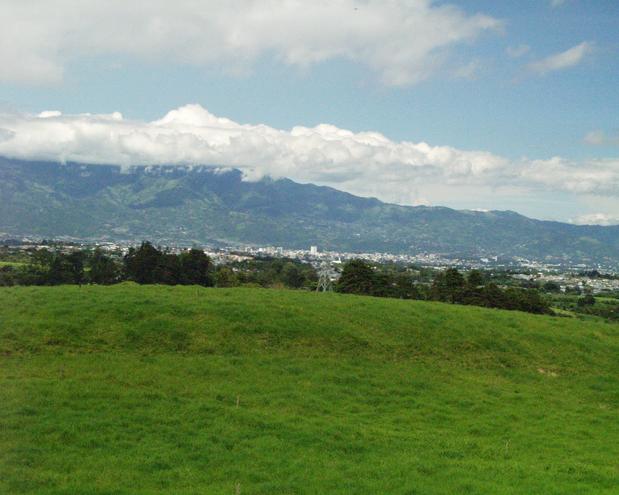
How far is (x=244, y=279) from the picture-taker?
7125 centimetres

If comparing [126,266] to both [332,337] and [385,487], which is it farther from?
[385,487]

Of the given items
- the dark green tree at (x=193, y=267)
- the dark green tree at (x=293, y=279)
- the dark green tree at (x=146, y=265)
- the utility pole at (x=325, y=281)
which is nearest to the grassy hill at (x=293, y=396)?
the utility pole at (x=325, y=281)

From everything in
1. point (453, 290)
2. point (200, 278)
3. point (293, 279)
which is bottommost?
point (293, 279)

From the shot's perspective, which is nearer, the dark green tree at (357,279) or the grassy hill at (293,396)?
the grassy hill at (293,396)

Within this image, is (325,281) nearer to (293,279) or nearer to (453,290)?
(453,290)

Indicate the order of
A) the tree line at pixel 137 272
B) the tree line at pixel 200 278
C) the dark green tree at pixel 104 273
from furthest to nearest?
the dark green tree at pixel 104 273, the tree line at pixel 137 272, the tree line at pixel 200 278

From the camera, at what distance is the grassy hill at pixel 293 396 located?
11914 mm

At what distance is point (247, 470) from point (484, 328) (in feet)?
61.4

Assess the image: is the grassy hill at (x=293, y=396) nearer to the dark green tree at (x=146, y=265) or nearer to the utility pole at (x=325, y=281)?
the utility pole at (x=325, y=281)

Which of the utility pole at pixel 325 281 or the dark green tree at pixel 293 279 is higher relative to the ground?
the utility pole at pixel 325 281

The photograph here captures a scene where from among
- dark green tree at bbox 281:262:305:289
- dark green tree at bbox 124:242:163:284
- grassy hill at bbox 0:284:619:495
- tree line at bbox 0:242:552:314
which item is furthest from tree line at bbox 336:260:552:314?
grassy hill at bbox 0:284:619:495

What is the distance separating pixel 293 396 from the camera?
17.7m

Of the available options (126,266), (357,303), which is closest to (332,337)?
(357,303)

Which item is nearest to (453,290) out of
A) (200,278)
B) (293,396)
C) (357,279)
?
(357,279)
